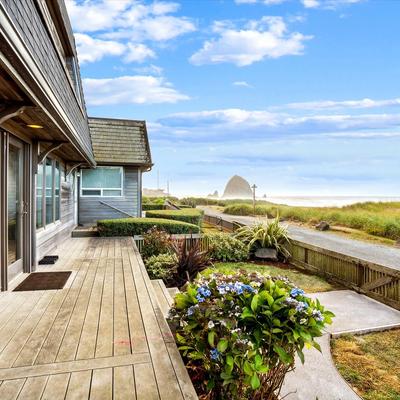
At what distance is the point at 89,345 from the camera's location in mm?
2666

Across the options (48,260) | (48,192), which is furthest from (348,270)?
(48,192)

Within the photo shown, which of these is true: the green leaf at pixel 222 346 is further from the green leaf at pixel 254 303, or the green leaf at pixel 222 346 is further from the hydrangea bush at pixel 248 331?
the green leaf at pixel 254 303

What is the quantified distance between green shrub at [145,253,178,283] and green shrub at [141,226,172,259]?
2.22 feet

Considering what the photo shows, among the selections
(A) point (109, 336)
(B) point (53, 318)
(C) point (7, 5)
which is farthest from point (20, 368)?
(C) point (7, 5)

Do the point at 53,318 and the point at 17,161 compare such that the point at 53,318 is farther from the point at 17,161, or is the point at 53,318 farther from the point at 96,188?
the point at 96,188

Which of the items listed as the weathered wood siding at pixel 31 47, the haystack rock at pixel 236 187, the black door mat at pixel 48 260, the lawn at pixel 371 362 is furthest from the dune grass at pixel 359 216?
the haystack rock at pixel 236 187

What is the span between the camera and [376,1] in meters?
8.53

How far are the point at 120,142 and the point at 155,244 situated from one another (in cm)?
621

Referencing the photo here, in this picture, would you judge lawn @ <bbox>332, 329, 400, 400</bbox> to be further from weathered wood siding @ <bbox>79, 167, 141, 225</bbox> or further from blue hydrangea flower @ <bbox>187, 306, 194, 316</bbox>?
weathered wood siding @ <bbox>79, 167, 141, 225</bbox>

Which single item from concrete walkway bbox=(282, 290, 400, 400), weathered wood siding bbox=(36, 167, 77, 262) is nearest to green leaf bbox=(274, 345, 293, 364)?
concrete walkway bbox=(282, 290, 400, 400)

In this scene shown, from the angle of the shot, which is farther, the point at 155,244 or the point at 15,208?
the point at 155,244

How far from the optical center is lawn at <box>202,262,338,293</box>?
22.1ft

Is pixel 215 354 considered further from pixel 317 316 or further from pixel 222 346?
pixel 317 316

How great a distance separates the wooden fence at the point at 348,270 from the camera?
218 inches
